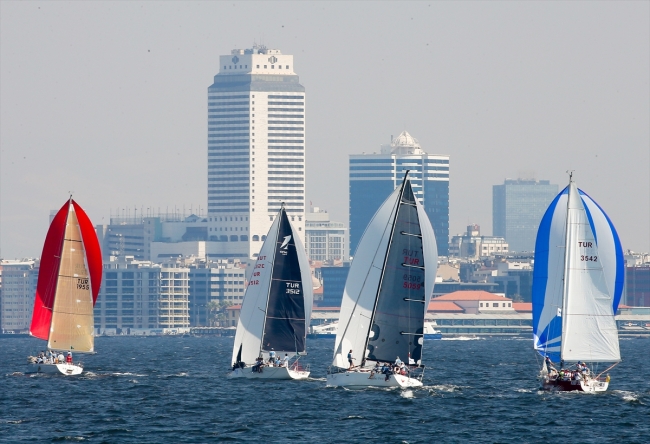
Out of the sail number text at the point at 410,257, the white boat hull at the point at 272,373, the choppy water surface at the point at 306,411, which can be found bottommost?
the choppy water surface at the point at 306,411

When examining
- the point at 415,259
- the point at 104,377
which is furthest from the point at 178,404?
the point at 104,377

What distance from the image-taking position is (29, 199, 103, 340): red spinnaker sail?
84625 millimetres

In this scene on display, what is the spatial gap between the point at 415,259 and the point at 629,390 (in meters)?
17.2

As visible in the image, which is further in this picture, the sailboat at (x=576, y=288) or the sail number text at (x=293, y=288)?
the sail number text at (x=293, y=288)

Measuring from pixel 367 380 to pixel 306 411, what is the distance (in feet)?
20.9

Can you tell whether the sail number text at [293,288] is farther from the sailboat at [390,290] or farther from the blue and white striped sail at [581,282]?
the blue and white striped sail at [581,282]

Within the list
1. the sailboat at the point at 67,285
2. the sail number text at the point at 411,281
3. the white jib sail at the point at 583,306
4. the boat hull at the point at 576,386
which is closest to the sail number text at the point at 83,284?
the sailboat at the point at 67,285

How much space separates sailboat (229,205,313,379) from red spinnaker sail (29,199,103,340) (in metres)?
9.68

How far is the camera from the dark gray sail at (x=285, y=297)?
264 feet

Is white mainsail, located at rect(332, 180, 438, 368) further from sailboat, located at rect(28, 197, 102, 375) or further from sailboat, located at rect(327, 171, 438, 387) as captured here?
sailboat, located at rect(28, 197, 102, 375)

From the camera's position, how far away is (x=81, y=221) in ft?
277

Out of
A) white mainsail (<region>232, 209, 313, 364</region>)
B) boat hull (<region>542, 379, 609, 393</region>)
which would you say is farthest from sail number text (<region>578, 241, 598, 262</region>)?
white mainsail (<region>232, 209, 313, 364</region>)

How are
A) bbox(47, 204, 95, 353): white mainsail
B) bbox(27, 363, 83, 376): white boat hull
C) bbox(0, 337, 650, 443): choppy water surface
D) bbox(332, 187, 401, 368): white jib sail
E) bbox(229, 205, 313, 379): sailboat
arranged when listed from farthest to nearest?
bbox(27, 363, 83, 376): white boat hull → bbox(47, 204, 95, 353): white mainsail → bbox(229, 205, 313, 379): sailboat → bbox(332, 187, 401, 368): white jib sail → bbox(0, 337, 650, 443): choppy water surface

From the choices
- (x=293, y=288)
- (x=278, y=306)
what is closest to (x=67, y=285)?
(x=278, y=306)
